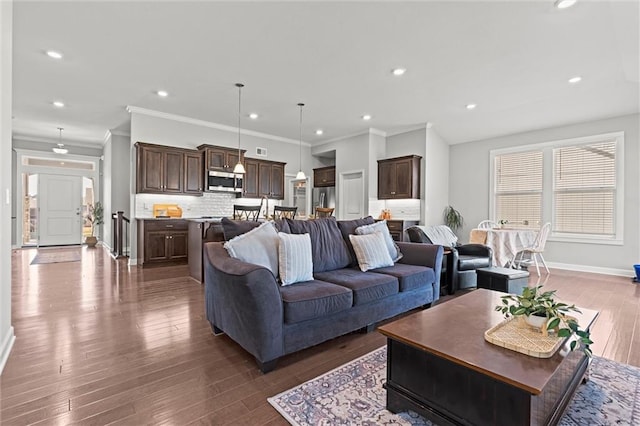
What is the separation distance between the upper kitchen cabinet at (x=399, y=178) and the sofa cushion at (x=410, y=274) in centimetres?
361

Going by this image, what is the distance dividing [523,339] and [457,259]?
2.58 m

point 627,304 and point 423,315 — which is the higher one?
point 423,315

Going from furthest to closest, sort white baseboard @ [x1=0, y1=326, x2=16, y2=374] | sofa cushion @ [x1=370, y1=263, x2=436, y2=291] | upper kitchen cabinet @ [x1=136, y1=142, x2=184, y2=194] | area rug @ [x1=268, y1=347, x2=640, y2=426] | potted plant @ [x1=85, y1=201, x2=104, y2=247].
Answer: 1. potted plant @ [x1=85, y1=201, x2=104, y2=247]
2. upper kitchen cabinet @ [x1=136, y1=142, x2=184, y2=194]
3. sofa cushion @ [x1=370, y1=263, x2=436, y2=291]
4. white baseboard @ [x1=0, y1=326, x2=16, y2=374]
5. area rug @ [x1=268, y1=347, x2=640, y2=426]

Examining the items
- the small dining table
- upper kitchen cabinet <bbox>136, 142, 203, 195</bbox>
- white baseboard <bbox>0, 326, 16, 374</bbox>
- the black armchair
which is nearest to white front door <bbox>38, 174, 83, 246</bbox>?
upper kitchen cabinet <bbox>136, 142, 203, 195</bbox>

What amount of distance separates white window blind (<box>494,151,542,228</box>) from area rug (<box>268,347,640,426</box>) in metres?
4.74

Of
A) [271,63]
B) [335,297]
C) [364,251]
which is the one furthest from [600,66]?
[335,297]

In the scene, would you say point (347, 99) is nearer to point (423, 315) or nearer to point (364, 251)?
point (364, 251)

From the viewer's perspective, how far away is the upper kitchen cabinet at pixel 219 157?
248 inches

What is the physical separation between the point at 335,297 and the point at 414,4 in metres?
2.67

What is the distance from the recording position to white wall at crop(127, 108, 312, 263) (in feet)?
18.9

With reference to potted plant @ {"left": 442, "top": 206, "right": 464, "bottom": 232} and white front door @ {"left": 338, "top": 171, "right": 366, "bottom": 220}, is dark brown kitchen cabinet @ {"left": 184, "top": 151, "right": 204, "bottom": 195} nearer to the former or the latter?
white front door @ {"left": 338, "top": 171, "right": 366, "bottom": 220}

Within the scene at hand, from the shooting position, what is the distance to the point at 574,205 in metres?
5.63

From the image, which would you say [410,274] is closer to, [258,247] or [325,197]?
[258,247]

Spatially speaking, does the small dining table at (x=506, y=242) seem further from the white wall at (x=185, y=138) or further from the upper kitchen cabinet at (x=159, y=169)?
the upper kitchen cabinet at (x=159, y=169)
